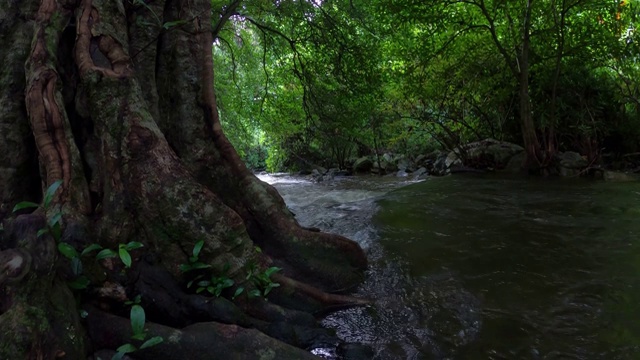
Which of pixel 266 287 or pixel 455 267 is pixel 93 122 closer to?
pixel 266 287

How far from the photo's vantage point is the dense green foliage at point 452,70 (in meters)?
7.16

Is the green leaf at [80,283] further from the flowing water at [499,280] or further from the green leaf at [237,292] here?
the flowing water at [499,280]

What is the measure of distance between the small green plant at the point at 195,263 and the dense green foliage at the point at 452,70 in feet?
15.6

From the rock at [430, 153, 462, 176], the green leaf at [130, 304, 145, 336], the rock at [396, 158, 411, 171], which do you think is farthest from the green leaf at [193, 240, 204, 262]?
the rock at [396, 158, 411, 171]

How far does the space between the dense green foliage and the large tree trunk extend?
13.5 feet

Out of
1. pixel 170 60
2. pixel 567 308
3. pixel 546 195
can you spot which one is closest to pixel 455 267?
pixel 567 308

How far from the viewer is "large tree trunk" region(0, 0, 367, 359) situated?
1.93 meters

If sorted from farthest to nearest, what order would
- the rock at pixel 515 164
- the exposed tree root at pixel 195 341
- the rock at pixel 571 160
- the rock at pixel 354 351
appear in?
the rock at pixel 515 164 < the rock at pixel 571 160 < the rock at pixel 354 351 < the exposed tree root at pixel 195 341

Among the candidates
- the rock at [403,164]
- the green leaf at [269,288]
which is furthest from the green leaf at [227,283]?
the rock at [403,164]

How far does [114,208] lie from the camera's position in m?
2.50

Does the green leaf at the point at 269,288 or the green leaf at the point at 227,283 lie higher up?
the green leaf at the point at 227,283

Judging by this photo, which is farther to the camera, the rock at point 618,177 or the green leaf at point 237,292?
the rock at point 618,177

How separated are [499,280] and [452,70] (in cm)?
977

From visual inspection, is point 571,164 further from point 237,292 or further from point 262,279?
point 237,292
